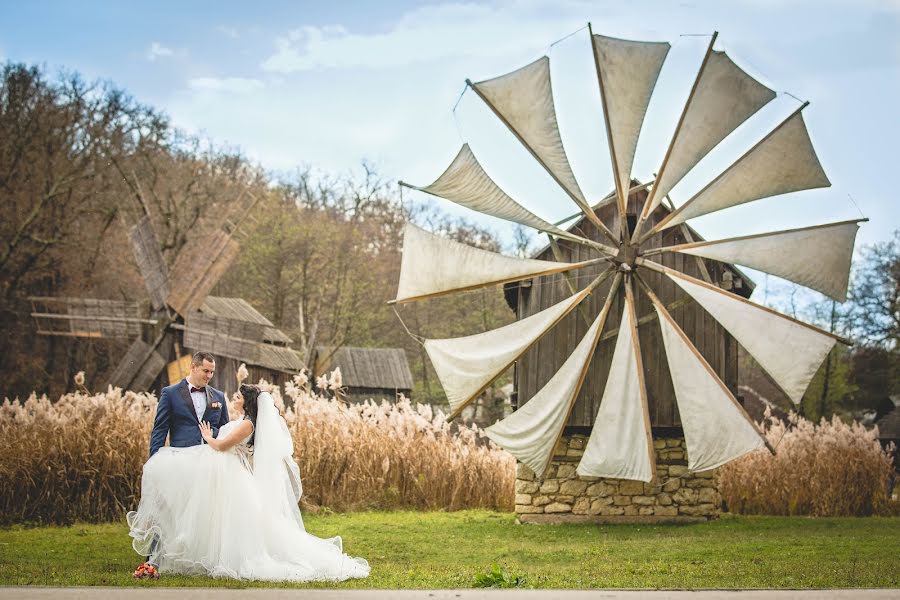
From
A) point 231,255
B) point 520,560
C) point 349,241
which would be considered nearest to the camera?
point 520,560

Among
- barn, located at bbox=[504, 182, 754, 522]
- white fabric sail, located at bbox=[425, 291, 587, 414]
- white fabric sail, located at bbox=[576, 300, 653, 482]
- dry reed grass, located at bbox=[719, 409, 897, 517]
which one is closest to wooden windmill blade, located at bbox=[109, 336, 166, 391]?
white fabric sail, located at bbox=[425, 291, 587, 414]

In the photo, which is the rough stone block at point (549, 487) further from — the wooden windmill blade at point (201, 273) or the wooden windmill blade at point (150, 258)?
the wooden windmill blade at point (150, 258)

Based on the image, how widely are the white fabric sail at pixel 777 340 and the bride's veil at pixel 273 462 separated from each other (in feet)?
21.9

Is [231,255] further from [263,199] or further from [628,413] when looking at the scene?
[628,413]

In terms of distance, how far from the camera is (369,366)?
36938 mm

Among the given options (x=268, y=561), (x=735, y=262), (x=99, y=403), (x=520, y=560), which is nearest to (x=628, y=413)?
(x=735, y=262)

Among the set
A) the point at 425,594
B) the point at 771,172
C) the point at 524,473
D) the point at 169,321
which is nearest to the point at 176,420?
the point at 425,594

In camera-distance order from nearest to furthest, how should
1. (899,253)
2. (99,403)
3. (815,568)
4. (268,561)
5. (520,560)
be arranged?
(268,561), (815,568), (520,560), (99,403), (899,253)

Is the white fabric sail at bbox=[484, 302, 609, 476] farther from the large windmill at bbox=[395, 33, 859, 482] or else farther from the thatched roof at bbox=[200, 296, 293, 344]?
the thatched roof at bbox=[200, 296, 293, 344]

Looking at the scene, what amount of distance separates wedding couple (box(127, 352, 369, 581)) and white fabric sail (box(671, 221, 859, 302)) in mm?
7167

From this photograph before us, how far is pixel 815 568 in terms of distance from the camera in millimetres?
9414

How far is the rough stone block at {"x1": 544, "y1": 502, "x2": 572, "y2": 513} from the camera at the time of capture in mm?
15042

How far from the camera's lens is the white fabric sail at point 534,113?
1440cm

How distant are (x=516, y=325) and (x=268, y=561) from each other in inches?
257
